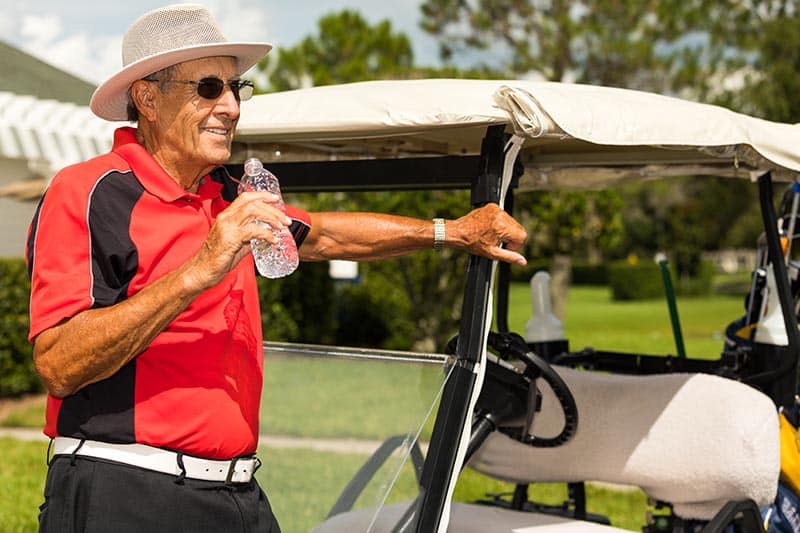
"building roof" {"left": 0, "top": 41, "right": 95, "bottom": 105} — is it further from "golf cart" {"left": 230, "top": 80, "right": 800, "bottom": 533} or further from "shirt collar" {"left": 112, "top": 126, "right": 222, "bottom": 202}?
"shirt collar" {"left": 112, "top": 126, "right": 222, "bottom": 202}

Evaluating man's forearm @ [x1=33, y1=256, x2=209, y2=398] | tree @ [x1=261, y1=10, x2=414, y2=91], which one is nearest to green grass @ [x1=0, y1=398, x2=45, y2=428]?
man's forearm @ [x1=33, y1=256, x2=209, y2=398]

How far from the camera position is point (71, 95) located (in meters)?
9.55

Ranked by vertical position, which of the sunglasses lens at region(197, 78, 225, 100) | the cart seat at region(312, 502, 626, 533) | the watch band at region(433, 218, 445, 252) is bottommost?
the cart seat at region(312, 502, 626, 533)

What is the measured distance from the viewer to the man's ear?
2.05 meters

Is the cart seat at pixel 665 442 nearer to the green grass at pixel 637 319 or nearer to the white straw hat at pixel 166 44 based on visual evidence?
the green grass at pixel 637 319

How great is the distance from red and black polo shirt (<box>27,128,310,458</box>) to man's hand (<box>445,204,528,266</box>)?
51 centimetres

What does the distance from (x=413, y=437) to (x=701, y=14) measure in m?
18.0

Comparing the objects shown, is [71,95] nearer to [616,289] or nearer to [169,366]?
[169,366]

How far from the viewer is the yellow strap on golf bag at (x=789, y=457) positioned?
9.84 feet

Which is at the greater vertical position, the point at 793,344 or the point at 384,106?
the point at 384,106

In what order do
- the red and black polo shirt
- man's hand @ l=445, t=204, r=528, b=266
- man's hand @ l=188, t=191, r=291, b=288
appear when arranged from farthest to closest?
man's hand @ l=445, t=204, r=528, b=266 → the red and black polo shirt → man's hand @ l=188, t=191, r=291, b=288

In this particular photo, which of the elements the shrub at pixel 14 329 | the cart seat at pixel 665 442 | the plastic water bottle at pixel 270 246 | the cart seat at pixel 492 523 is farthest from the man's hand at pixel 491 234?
the shrub at pixel 14 329

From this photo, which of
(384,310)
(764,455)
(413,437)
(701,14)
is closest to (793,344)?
(764,455)

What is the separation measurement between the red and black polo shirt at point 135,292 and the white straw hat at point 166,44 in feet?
0.45
